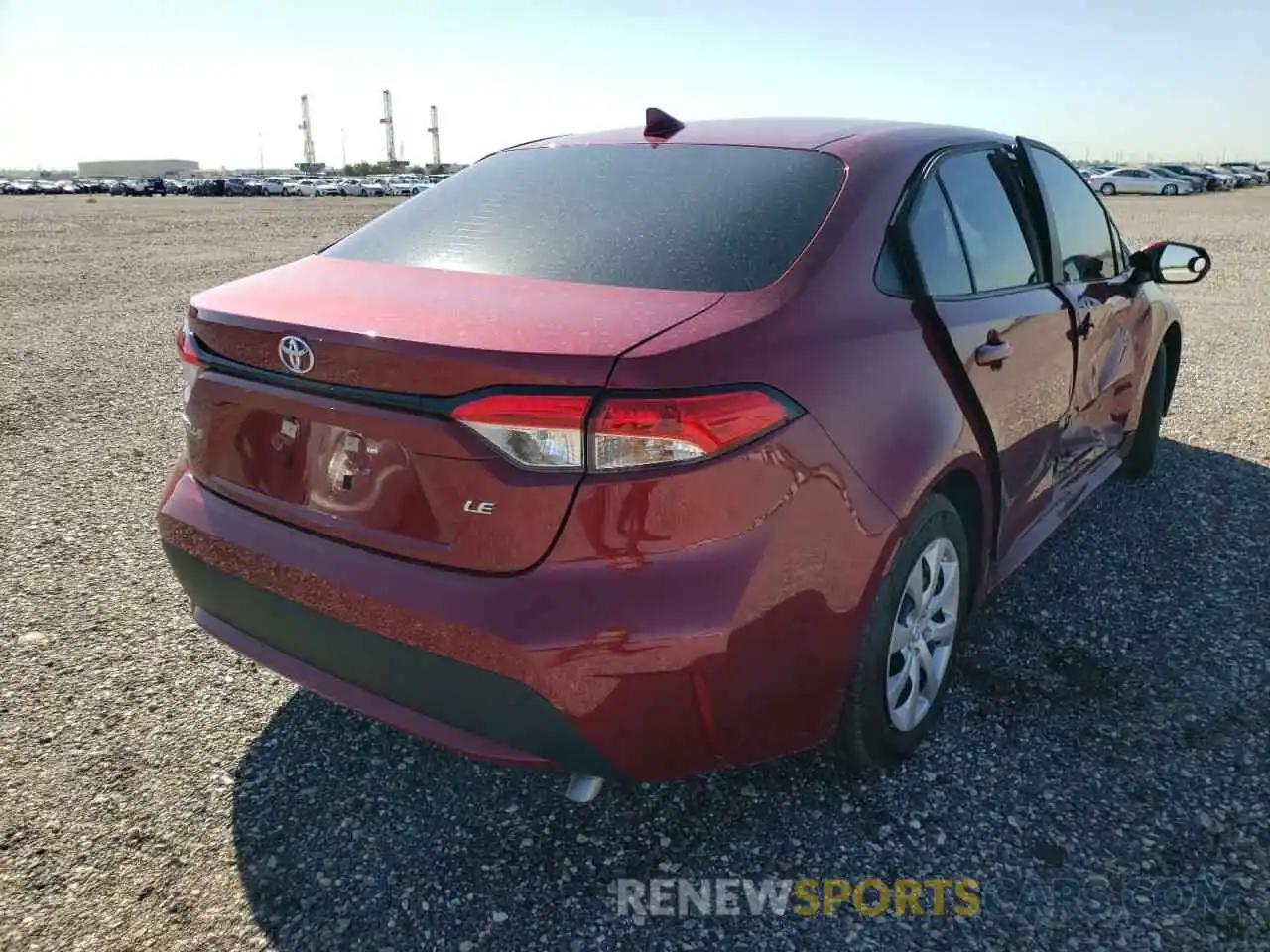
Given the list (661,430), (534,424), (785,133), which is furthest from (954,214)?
(534,424)

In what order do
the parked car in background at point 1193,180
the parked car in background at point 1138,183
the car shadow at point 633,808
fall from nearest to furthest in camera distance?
the car shadow at point 633,808 → the parked car in background at point 1138,183 → the parked car in background at point 1193,180

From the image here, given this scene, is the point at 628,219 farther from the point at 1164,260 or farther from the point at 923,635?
the point at 1164,260

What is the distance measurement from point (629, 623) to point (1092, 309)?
2.60 metres

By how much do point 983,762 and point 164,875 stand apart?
2101mm

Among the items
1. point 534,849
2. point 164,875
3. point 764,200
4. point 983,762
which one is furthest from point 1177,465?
point 164,875

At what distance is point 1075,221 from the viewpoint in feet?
11.9

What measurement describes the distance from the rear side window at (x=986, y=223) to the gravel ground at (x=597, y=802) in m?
1.26

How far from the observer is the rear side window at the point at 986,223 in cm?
279

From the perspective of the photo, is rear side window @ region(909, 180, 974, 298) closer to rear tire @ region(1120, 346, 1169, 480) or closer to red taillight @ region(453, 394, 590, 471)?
red taillight @ region(453, 394, 590, 471)

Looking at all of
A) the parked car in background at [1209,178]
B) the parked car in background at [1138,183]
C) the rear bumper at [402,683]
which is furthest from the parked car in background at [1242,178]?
the rear bumper at [402,683]

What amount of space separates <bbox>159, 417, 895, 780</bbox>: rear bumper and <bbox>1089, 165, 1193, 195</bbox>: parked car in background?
4876cm

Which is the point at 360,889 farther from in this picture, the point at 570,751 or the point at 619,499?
the point at 619,499

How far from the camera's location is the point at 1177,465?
512 centimetres

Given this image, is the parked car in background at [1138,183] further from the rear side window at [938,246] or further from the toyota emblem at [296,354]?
the toyota emblem at [296,354]
